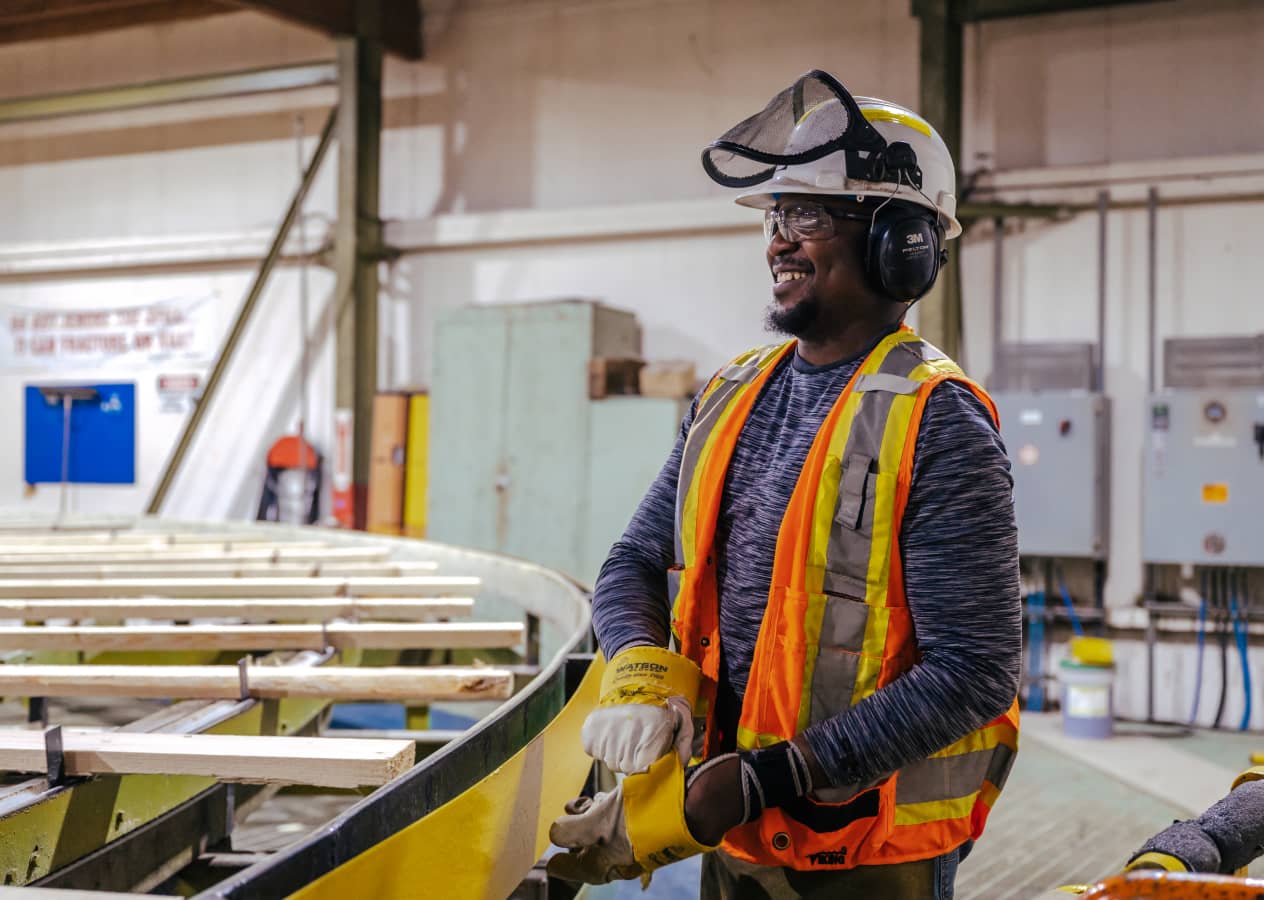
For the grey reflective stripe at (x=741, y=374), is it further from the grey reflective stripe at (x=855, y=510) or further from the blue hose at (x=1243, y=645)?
the blue hose at (x=1243, y=645)

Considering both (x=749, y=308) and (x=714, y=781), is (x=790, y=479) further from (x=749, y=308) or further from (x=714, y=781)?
(x=749, y=308)

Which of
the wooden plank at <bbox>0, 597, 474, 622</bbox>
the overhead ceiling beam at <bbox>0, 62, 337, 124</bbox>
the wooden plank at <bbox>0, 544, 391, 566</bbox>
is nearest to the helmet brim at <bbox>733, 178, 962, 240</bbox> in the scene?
the wooden plank at <bbox>0, 597, 474, 622</bbox>

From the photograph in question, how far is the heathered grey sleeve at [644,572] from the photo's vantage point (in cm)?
142

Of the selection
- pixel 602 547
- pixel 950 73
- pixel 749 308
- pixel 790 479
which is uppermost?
pixel 950 73

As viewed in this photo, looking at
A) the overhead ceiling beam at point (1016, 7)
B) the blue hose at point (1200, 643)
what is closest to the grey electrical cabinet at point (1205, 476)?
the blue hose at point (1200, 643)

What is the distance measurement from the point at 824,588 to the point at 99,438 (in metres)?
8.98

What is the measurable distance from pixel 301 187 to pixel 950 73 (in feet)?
14.9

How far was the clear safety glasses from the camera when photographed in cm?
141

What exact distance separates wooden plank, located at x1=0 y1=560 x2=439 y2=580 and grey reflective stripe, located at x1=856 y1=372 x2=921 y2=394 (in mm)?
2238

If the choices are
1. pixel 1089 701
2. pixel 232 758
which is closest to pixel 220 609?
pixel 232 758

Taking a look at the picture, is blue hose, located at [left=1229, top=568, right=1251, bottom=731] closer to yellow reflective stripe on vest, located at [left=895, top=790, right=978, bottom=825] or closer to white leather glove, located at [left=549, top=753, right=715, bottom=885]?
yellow reflective stripe on vest, located at [left=895, top=790, right=978, bottom=825]

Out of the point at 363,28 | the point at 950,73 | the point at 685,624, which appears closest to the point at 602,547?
the point at 950,73

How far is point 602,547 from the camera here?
21.4 feet

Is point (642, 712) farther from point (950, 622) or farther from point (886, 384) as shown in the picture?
point (886, 384)
